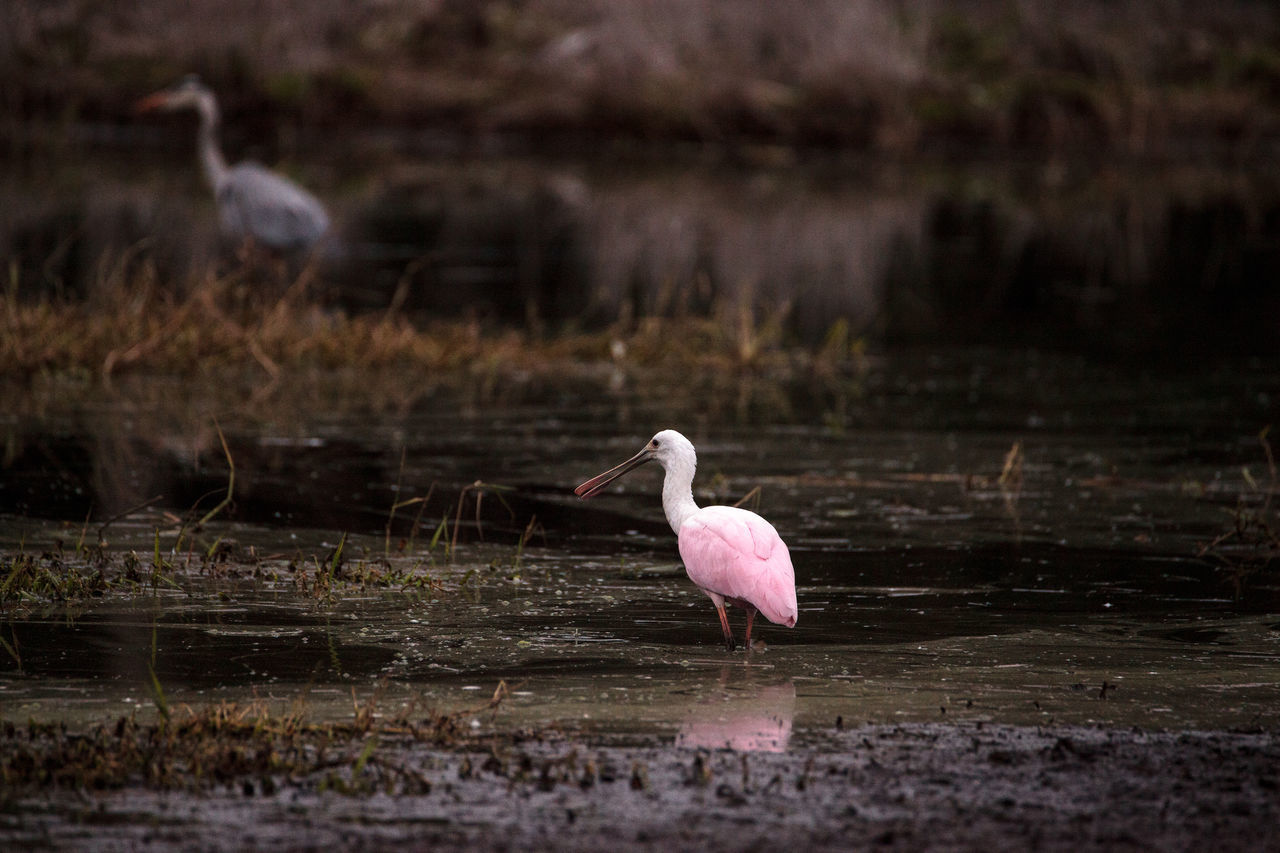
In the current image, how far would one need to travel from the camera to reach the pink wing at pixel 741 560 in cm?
671

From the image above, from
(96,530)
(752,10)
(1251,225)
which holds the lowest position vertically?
(96,530)

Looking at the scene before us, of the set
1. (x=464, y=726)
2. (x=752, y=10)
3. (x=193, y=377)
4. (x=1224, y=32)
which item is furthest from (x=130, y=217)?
(x=1224, y=32)

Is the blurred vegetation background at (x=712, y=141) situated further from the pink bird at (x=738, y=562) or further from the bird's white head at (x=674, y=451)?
the pink bird at (x=738, y=562)

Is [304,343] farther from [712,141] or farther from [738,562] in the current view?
[712,141]

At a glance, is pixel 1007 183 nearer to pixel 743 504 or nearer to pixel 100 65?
pixel 100 65

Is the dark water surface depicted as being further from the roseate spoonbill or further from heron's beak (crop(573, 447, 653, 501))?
the roseate spoonbill

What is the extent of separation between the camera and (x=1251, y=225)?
85.9 ft

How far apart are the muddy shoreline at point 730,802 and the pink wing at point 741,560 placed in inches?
41.6

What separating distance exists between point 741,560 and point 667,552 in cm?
198

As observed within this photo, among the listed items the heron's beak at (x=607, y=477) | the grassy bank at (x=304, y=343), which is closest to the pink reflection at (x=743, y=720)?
the heron's beak at (x=607, y=477)

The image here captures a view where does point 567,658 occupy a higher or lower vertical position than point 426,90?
lower

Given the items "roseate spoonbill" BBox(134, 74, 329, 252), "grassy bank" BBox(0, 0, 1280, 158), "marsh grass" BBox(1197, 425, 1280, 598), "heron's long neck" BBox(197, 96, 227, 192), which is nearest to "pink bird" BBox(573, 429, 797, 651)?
"marsh grass" BBox(1197, 425, 1280, 598)

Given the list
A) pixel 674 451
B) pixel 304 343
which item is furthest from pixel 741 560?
pixel 304 343

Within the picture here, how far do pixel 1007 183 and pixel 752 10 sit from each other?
6601 millimetres
